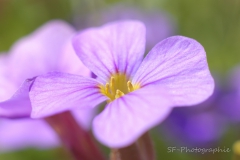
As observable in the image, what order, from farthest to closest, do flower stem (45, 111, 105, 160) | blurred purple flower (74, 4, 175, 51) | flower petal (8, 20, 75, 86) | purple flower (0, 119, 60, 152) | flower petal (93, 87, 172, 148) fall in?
blurred purple flower (74, 4, 175, 51), purple flower (0, 119, 60, 152), flower petal (8, 20, 75, 86), flower stem (45, 111, 105, 160), flower petal (93, 87, 172, 148)

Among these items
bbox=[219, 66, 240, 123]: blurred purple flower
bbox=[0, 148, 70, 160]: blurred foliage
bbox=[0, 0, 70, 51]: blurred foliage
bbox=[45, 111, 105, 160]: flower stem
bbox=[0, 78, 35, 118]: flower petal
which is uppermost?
bbox=[0, 78, 35, 118]: flower petal

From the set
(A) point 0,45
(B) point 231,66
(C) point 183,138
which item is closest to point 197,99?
(C) point 183,138

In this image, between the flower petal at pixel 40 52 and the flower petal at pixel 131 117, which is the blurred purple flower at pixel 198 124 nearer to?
the flower petal at pixel 40 52

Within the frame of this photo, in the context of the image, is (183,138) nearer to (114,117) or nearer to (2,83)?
(2,83)

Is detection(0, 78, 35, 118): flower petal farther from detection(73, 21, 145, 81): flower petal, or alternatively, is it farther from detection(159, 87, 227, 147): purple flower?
detection(159, 87, 227, 147): purple flower

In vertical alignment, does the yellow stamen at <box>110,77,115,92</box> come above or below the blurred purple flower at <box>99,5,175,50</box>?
above

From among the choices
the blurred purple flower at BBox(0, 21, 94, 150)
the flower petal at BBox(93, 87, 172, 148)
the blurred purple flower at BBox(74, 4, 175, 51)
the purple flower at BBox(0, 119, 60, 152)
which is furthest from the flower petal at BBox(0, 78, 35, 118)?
the blurred purple flower at BBox(74, 4, 175, 51)

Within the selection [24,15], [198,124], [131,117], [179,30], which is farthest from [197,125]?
[24,15]

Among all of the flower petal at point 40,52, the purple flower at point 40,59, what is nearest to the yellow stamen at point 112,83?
the purple flower at point 40,59
